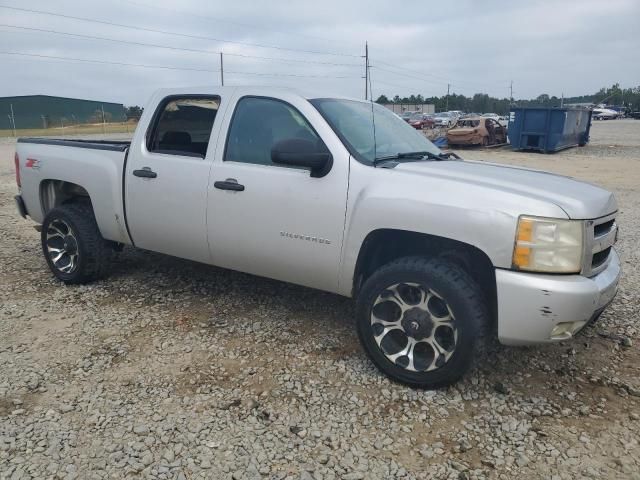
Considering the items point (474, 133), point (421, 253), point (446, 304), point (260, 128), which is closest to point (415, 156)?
point (421, 253)

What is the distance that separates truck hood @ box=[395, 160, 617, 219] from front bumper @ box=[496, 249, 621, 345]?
1.25 feet

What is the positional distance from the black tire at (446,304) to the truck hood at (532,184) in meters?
0.54

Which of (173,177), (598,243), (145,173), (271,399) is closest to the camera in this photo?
(598,243)

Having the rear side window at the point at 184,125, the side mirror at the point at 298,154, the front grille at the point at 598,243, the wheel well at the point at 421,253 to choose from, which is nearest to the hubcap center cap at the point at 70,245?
the rear side window at the point at 184,125

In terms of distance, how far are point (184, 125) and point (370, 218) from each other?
6.61 feet

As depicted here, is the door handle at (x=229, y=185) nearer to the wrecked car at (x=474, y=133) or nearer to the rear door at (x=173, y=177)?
the rear door at (x=173, y=177)

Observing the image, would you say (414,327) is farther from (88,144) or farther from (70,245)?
(88,144)

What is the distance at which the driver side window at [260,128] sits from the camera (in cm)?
382

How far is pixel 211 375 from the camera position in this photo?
3477 millimetres

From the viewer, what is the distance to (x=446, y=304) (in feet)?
10.2

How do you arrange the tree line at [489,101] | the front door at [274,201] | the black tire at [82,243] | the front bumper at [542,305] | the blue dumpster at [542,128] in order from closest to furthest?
1. the front bumper at [542,305]
2. the front door at [274,201]
3. the black tire at [82,243]
4. the blue dumpster at [542,128]
5. the tree line at [489,101]

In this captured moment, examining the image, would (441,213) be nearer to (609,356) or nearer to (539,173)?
(539,173)

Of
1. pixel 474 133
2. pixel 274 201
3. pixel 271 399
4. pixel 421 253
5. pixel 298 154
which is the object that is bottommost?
pixel 271 399

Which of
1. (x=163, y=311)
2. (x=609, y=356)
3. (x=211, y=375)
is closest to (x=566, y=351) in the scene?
(x=609, y=356)
